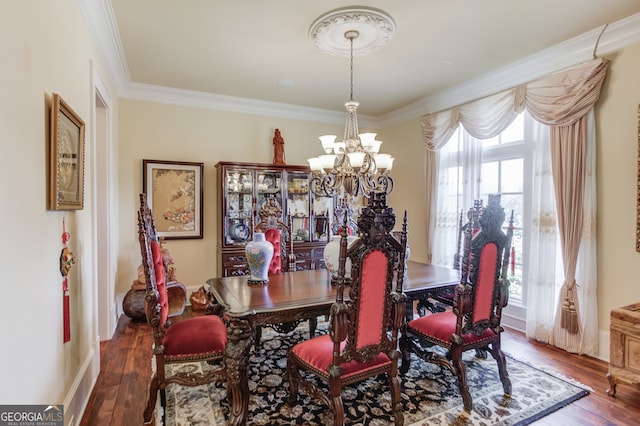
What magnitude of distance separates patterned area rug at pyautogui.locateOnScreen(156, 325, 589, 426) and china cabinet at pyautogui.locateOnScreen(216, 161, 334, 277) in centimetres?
188

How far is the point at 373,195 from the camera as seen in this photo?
1775 mm

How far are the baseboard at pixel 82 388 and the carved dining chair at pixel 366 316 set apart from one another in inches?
53.7

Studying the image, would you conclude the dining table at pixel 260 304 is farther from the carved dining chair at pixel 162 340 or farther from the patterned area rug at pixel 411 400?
the patterned area rug at pixel 411 400

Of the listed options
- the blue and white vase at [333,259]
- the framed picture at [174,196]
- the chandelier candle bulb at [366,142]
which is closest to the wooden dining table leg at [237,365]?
the blue and white vase at [333,259]

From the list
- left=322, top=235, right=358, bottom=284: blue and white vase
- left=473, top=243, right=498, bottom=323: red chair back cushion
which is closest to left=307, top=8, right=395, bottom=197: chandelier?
left=322, top=235, right=358, bottom=284: blue and white vase

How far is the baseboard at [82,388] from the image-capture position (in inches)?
76.7

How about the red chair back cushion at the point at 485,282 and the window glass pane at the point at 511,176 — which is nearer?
the red chair back cushion at the point at 485,282

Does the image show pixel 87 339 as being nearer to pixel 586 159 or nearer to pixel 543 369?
pixel 543 369

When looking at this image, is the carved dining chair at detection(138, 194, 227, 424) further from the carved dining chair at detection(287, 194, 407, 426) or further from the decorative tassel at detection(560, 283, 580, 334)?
the decorative tassel at detection(560, 283, 580, 334)

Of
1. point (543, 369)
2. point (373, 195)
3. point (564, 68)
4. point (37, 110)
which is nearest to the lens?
point (37, 110)

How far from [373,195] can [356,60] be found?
2260 millimetres

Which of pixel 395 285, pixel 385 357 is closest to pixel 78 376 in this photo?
pixel 385 357

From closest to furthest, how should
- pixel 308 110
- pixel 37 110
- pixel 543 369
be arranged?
pixel 37 110, pixel 543 369, pixel 308 110

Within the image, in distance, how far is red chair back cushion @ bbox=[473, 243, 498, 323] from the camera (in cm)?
224
